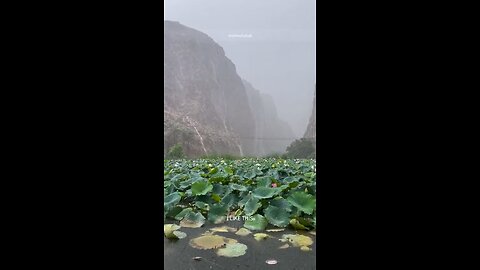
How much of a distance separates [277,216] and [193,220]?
35 cm

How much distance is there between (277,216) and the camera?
1.43m

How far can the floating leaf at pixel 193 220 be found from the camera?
143 cm

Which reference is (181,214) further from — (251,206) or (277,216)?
(277,216)

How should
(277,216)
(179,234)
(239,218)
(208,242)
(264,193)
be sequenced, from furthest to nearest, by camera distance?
(264,193)
(239,218)
(277,216)
(179,234)
(208,242)

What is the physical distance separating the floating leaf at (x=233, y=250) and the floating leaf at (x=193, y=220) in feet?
0.95

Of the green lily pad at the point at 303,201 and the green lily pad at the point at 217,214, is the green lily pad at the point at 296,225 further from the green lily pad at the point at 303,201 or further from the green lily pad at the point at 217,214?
the green lily pad at the point at 217,214

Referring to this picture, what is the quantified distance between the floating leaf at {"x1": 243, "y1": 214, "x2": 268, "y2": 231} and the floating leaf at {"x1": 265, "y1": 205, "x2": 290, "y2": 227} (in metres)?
0.03

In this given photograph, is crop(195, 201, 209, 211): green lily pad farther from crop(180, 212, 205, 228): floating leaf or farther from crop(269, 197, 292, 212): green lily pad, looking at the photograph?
crop(269, 197, 292, 212): green lily pad

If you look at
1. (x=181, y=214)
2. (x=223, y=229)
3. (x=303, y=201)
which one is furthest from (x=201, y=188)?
(x=303, y=201)

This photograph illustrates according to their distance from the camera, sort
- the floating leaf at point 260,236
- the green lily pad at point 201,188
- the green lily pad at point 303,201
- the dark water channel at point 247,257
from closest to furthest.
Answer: the dark water channel at point 247,257 → the floating leaf at point 260,236 → the green lily pad at point 303,201 → the green lily pad at point 201,188

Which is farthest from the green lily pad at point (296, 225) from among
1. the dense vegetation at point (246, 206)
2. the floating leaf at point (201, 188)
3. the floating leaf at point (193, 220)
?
the floating leaf at point (201, 188)

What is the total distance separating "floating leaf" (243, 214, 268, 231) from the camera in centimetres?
138
